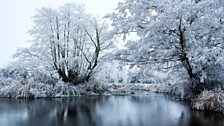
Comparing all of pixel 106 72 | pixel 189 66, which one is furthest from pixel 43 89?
pixel 106 72

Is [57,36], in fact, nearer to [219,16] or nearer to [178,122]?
[219,16]

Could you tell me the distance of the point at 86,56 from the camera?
68.3ft

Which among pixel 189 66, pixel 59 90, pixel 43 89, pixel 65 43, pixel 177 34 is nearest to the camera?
pixel 177 34

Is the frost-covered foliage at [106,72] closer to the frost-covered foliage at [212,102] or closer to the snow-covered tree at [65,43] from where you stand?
the snow-covered tree at [65,43]

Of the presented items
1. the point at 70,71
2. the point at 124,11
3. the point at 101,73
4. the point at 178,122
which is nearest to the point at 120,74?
the point at 101,73

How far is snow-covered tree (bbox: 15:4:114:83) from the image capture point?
18859mm

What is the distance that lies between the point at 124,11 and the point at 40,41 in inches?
369

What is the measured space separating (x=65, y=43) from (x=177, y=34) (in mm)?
10237

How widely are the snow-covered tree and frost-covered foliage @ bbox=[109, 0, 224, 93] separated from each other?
7.20 m

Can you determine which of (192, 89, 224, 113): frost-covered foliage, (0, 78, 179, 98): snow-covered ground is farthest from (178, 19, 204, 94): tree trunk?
(0, 78, 179, 98): snow-covered ground

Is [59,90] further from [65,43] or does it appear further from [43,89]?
[65,43]

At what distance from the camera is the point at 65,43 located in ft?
62.4

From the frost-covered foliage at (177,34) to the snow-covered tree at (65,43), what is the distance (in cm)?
720

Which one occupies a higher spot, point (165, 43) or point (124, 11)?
point (124, 11)
